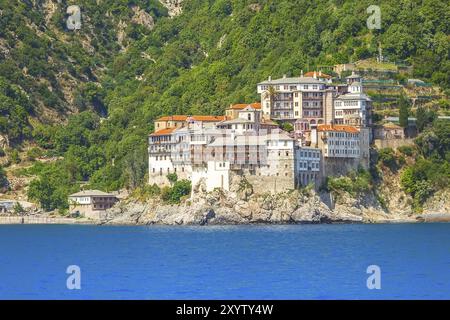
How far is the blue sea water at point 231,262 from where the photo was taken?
7275cm

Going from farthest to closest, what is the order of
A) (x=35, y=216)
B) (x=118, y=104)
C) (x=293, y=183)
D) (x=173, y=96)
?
(x=118, y=104) → (x=173, y=96) → (x=35, y=216) → (x=293, y=183)

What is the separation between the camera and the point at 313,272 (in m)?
82.7

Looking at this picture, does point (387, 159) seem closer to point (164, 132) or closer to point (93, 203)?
point (164, 132)

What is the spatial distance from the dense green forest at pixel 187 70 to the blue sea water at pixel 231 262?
2567cm

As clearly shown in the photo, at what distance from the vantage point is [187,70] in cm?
18788

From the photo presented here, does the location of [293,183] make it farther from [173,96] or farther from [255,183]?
[173,96]

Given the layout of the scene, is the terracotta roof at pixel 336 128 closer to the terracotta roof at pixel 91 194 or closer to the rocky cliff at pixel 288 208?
the rocky cliff at pixel 288 208

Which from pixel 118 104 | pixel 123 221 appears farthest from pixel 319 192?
pixel 118 104

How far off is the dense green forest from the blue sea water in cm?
2567

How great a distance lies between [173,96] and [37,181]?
22694 mm

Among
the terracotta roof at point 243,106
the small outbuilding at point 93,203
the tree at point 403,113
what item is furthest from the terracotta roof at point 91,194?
the tree at point 403,113

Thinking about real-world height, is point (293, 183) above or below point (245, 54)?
below

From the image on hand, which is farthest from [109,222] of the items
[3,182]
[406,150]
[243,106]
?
[406,150]

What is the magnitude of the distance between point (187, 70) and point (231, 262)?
99157 mm
